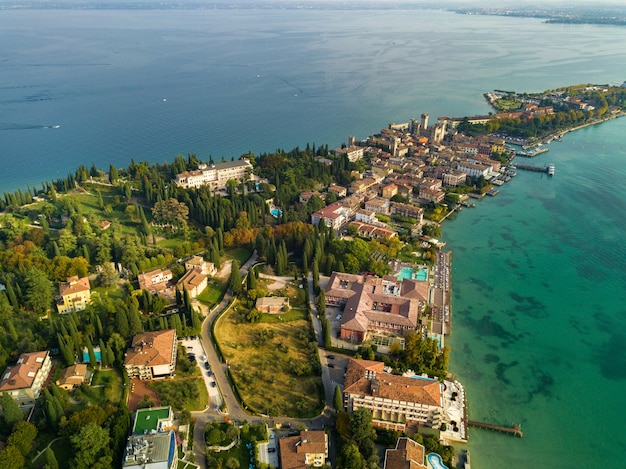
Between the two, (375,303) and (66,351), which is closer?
(66,351)

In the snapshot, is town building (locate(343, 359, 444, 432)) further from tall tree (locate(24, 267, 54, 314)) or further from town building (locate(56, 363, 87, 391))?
tall tree (locate(24, 267, 54, 314))

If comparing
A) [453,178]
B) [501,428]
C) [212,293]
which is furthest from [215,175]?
[501,428]

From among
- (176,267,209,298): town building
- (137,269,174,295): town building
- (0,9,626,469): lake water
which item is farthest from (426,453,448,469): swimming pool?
(137,269,174,295): town building

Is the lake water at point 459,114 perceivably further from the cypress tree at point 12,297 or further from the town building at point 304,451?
the cypress tree at point 12,297

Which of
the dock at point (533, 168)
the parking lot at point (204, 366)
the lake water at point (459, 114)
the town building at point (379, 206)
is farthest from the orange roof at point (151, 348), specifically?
the dock at point (533, 168)

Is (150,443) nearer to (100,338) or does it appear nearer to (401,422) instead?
(100,338)

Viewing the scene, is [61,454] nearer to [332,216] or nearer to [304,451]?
[304,451]
